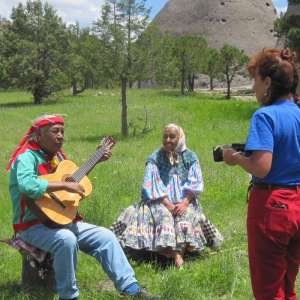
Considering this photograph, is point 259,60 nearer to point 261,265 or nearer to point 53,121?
point 261,265

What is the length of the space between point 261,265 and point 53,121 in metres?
2.13

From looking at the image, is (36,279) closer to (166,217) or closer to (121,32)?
(166,217)

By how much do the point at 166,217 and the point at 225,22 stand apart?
68.1 m

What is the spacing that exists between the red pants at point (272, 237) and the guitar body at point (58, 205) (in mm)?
1685

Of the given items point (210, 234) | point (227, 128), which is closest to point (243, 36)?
point (227, 128)

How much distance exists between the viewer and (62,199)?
15.6 ft

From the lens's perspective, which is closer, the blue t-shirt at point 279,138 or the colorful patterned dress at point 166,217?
the blue t-shirt at point 279,138

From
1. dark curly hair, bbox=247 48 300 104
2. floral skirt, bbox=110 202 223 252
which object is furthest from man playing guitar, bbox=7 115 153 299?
dark curly hair, bbox=247 48 300 104

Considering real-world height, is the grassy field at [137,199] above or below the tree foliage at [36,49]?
below

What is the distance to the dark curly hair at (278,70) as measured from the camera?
11.5 ft

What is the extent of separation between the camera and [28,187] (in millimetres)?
4484

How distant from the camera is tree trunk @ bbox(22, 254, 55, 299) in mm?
4891

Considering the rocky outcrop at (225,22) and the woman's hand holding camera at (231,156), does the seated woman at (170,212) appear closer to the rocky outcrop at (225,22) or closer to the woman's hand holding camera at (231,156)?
the woman's hand holding camera at (231,156)

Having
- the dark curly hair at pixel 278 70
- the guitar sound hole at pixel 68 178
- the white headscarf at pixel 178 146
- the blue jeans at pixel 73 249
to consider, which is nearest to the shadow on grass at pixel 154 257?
the white headscarf at pixel 178 146
